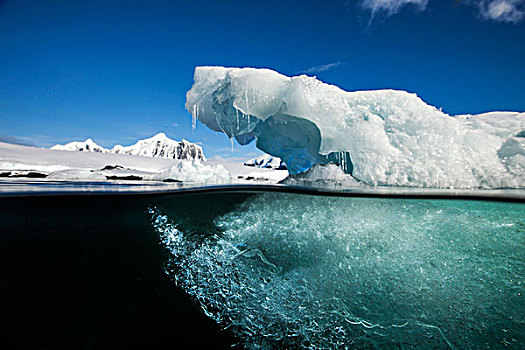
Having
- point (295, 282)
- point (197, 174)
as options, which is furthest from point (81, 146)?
point (295, 282)

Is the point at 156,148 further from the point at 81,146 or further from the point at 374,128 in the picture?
the point at 374,128

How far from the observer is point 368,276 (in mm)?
4488

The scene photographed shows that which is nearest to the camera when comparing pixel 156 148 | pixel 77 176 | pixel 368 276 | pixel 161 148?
pixel 368 276

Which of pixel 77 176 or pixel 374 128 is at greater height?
pixel 374 128

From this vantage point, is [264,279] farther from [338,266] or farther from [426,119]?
[426,119]

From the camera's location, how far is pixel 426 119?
219 inches

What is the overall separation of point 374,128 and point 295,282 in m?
3.87

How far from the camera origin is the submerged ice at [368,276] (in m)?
3.88

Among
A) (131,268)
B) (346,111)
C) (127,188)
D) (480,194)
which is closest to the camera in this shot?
(480,194)

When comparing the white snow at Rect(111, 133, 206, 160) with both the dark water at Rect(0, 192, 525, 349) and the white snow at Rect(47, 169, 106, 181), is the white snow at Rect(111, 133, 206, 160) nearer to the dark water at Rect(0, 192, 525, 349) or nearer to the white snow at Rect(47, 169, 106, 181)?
the white snow at Rect(47, 169, 106, 181)

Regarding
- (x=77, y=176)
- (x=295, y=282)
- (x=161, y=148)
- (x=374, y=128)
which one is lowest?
(x=295, y=282)

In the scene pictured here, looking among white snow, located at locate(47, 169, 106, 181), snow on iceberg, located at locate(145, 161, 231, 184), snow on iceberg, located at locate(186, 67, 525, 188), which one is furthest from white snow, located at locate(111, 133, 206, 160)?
snow on iceberg, located at locate(186, 67, 525, 188)

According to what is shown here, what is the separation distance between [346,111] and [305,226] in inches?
117

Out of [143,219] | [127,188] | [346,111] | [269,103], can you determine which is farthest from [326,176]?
[143,219]
